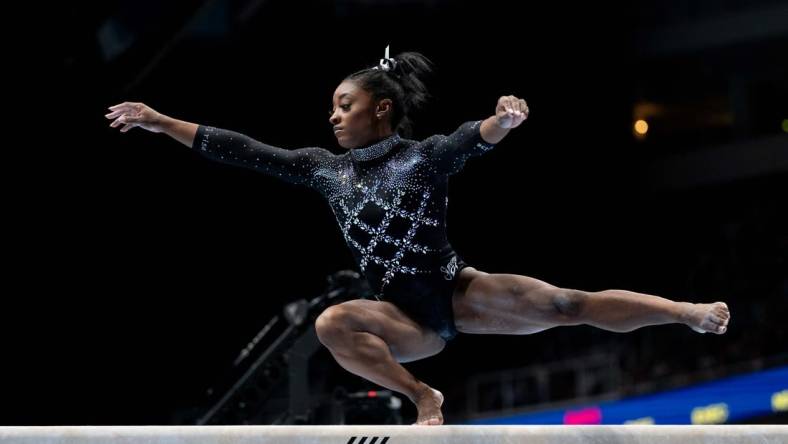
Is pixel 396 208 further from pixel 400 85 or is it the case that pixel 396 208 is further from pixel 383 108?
pixel 400 85

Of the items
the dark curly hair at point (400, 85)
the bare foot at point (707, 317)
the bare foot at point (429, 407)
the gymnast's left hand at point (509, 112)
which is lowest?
the bare foot at point (429, 407)

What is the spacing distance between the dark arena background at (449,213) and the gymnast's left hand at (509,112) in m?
3.30

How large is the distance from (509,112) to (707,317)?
1005 millimetres

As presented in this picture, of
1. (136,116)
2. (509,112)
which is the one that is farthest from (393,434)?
(136,116)

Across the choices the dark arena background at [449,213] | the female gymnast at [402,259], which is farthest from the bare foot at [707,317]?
the dark arena background at [449,213]

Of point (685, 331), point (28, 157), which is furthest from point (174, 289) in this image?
point (685, 331)

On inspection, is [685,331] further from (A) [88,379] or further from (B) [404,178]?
(B) [404,178]

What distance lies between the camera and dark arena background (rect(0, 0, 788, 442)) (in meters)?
8.64

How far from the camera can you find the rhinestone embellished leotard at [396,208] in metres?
3.82

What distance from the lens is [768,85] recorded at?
45.9 ft

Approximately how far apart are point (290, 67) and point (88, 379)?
396 cm

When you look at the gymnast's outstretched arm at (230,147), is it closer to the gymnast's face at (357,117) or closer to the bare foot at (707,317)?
the gymnast's face at (357,117)

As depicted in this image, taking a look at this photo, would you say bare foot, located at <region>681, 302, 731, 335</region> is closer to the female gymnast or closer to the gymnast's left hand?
the female gymnast

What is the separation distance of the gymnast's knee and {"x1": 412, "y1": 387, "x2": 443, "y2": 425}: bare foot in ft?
1.81
